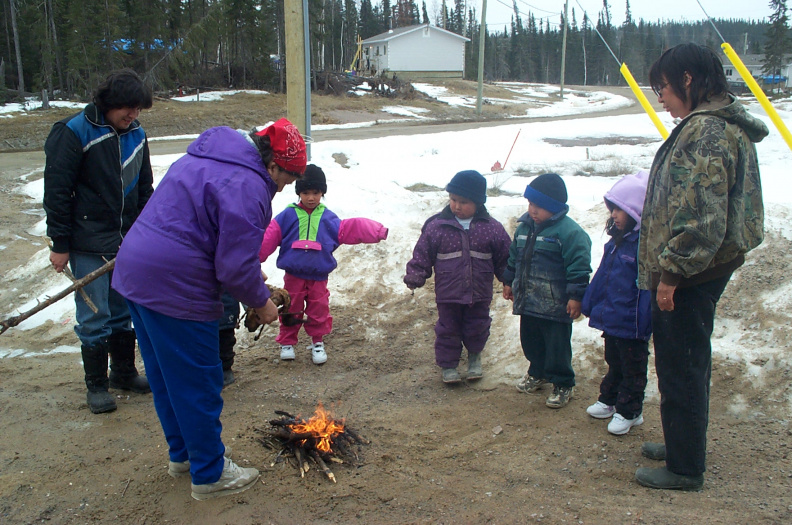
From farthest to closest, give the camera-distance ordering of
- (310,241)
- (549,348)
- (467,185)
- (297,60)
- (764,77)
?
1. (764,77)
2. (297,60)
3. (310,241)
4. (467,185)
5. (549,348)

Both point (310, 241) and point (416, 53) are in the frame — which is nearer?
point (310, 241)

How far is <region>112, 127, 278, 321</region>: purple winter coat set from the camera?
103 inches

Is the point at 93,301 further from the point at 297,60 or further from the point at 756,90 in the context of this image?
the point at 756,90

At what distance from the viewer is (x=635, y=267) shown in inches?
142

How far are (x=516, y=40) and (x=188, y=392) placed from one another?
9153 centimetres

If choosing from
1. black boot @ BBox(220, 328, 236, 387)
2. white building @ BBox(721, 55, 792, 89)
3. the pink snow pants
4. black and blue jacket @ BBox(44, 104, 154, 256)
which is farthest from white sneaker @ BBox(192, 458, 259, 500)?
white building @ BBox(721, 55, 792, 89)

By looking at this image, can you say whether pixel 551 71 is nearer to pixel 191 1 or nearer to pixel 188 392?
pixel 191 1

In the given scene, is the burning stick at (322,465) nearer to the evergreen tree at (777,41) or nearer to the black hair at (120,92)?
the black hair at (120,92)

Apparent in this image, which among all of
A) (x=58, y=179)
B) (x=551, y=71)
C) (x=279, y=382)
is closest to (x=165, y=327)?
(x=58, y=179)

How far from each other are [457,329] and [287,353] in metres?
1.51

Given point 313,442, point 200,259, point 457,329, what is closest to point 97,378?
point 313,442

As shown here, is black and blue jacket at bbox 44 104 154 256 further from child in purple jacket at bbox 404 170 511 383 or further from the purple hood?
the purple hood

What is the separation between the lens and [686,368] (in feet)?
9.61

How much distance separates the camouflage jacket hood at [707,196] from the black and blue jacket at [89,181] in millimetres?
3283
